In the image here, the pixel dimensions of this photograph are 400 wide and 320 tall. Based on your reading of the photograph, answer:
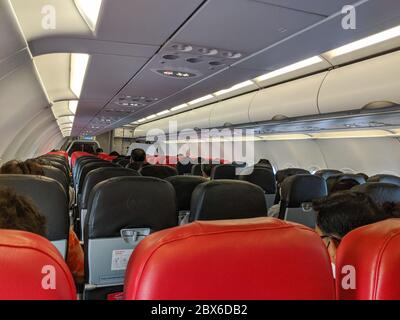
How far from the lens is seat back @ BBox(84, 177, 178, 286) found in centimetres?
255

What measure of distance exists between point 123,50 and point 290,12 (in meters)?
2.19

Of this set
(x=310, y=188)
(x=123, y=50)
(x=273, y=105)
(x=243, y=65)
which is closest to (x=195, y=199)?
(x=310, y=188)

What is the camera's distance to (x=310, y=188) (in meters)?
4.29

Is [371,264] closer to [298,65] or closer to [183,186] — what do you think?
[183,186]

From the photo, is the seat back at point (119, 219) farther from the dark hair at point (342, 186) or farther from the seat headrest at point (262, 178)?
the seat headrest at point (262, 178)

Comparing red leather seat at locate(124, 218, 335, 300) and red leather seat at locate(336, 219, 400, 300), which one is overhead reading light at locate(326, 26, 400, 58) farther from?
red leather seat at locate(124, 218, 335, 300)

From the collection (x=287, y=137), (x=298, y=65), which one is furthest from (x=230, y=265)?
(x=287, y=137)

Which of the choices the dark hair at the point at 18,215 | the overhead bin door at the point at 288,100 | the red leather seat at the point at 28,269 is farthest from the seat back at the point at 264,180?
the red leather seat at the point at 28,269

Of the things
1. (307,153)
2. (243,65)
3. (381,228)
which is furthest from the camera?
(307,153)

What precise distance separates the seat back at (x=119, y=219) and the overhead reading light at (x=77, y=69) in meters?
3.65

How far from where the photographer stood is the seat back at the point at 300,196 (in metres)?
4.22

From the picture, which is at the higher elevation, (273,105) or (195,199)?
(273,105)
